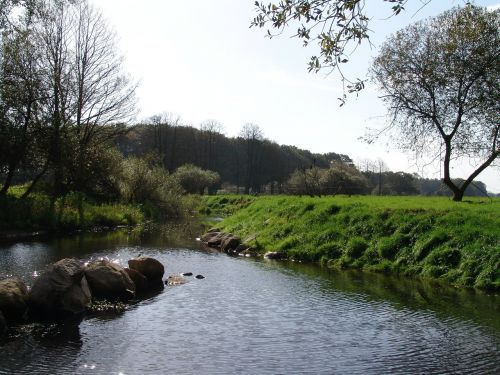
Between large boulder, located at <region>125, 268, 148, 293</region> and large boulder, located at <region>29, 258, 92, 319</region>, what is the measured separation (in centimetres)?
226

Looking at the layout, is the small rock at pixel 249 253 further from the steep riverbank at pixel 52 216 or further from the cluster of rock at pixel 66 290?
the steep riverbank at pixel 52 216

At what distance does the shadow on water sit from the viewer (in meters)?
13.5

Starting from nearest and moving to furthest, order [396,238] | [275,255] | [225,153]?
1. [396,238]
2. [275,255]
3. [225,153]

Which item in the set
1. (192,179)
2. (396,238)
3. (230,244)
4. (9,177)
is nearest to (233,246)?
(230,244)

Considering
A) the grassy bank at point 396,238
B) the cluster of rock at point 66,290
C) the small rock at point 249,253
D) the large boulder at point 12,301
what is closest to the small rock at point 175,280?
the cluster of rock at point 66,290

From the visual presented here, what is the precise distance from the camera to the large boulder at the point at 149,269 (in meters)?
16.2

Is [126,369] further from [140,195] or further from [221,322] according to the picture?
[140,195]

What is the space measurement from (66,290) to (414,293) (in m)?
10.9

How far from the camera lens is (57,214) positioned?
106ft

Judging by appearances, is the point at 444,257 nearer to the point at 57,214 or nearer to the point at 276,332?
the point at 276,332

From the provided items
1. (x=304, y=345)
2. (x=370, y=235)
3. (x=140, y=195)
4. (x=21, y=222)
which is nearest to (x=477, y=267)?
(x=370, y=235)

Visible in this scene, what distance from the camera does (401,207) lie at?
23.6 m

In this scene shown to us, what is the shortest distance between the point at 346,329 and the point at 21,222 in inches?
961

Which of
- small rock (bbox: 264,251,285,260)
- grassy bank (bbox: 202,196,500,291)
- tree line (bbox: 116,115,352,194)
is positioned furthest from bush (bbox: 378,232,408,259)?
tree line (bbox: 116,115,352,194)
